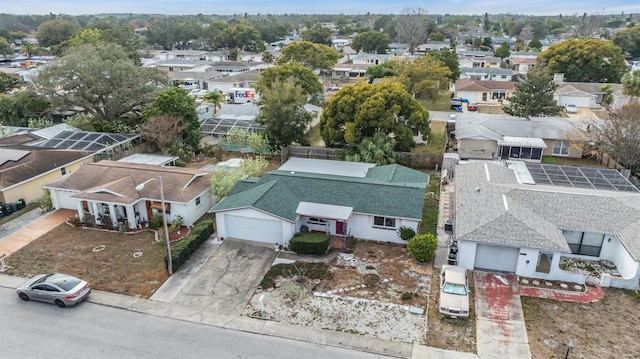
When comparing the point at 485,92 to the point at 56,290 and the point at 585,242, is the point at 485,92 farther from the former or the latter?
the point at 56,290

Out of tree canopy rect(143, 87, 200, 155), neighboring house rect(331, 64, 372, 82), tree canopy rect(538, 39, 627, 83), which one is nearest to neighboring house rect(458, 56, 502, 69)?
tree canopy rect(538, 39, 627, 83)

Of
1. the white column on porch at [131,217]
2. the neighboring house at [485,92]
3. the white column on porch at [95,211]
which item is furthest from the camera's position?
the neighboring house at [485,92]

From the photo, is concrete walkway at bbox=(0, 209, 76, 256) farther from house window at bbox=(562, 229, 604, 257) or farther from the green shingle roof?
house window at bbox=(562, 229, 604, 257)

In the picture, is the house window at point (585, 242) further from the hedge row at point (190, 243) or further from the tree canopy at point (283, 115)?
the tree canopy at point (283, 115)

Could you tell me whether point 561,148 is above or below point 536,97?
below

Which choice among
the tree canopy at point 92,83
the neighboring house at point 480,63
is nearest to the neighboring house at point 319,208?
the tree canopy at point 92,83

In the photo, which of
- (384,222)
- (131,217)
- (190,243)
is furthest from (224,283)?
(384,222)

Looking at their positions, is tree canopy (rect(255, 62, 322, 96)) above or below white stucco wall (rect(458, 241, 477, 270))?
above
